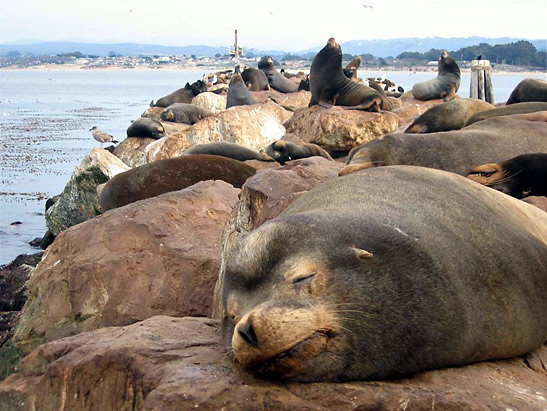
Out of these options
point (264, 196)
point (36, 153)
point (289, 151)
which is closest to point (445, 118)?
point (289, 151)

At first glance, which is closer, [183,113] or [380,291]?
[380,291]

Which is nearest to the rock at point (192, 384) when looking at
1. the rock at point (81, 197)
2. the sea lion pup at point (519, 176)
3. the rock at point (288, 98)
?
the sea lion pup at point (519, 176)

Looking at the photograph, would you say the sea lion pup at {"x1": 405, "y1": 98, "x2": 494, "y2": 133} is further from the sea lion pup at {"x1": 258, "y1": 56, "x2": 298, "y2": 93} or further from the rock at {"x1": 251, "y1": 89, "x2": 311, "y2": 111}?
the sea lion pup at {"x1": 258, "y1": 56, "x2": 298, "y2": 93}

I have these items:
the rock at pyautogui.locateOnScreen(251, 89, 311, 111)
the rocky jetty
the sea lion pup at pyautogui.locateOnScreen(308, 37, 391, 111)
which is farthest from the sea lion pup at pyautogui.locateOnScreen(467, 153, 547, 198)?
the rock at pyautogui.locateOnScreen(251, 89, 311, 111)

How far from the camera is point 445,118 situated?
9352mm

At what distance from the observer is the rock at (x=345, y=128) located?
1248 cm

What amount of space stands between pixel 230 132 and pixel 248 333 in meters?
11.3

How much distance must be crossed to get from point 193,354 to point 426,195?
142 cm

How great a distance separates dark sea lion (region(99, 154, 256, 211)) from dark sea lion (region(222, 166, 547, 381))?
5362 millimetres

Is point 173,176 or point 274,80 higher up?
point 173,176

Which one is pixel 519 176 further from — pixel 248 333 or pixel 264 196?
pixel 248 333

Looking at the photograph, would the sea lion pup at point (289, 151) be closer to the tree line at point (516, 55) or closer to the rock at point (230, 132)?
the rock at point (230, 132)

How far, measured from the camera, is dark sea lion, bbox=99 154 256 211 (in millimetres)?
9109

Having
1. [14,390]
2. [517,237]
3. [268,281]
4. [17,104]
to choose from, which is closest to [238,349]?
[268,281]
